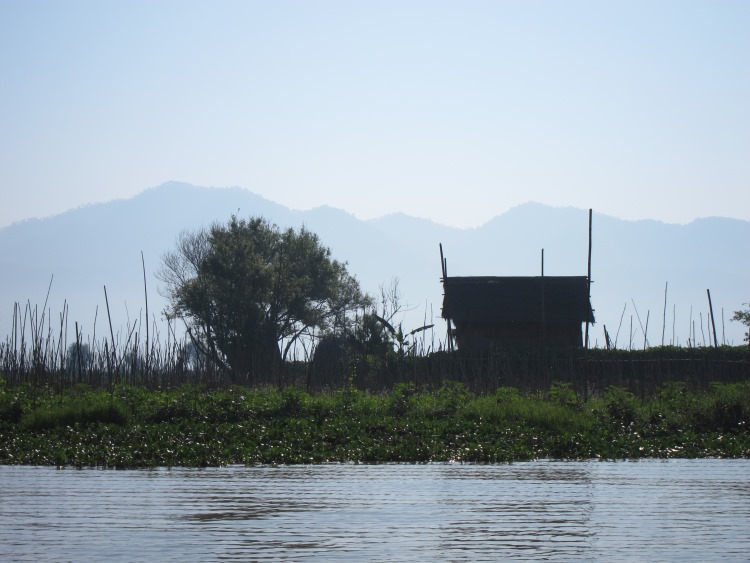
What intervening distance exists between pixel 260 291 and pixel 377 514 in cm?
3228

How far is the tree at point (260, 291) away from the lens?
40.8 meters

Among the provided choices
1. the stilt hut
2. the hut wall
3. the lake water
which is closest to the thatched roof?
the stilt hut

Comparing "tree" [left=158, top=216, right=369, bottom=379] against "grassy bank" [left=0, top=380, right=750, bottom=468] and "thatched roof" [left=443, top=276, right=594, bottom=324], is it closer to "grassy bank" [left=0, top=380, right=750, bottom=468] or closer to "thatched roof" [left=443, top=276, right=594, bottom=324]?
"thatched roof" [left=443, top=276, right=594, bottom=324]

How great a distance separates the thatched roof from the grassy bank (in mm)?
12019

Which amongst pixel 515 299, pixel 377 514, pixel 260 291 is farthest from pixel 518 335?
pixel 377 514

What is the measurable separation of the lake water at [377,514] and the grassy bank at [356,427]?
1510mm

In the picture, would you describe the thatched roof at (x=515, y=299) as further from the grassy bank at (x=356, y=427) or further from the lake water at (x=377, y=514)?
the lake water at (x=377, y=514)

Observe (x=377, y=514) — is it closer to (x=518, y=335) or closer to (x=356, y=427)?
(x=356, y=427)

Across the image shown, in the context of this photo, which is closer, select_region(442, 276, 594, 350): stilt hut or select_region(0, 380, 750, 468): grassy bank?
select_region(0, 380, 750, 468): grassy bank

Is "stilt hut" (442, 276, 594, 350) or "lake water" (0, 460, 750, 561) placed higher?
"stilt hut" (442, 276, 594, 350)

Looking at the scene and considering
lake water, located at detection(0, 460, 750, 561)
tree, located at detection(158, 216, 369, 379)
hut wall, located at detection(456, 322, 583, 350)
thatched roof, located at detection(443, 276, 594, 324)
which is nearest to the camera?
lake water, located at detection(0, 460, 750, 561)

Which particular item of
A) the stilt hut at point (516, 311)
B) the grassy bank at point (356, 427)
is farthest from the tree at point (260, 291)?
the grassy bank at point (356, 427)

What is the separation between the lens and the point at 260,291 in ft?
137

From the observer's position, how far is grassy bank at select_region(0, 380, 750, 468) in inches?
605
